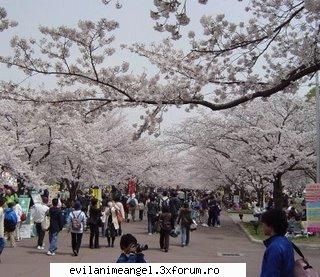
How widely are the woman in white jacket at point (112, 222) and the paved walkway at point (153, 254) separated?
1.10 feet

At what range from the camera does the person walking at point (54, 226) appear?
13.0 meters

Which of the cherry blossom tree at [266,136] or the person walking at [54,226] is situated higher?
the cherry blossom tree at [266,136]

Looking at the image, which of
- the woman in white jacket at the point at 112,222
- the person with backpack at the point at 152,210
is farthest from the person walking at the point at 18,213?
the person with backpack at the point at 152,210

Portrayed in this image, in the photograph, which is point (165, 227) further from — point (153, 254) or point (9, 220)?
point (9, 220)

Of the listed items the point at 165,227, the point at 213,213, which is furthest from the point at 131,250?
the point at 213,213

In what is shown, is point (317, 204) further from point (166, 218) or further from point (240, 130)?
point (240, 130)

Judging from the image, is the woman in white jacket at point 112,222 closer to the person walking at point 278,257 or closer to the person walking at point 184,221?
the person walking at point 184,221

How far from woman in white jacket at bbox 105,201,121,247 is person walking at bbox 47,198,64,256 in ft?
6.09

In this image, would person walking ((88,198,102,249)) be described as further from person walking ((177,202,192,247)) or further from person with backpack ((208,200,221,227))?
person with backpack ((208,200,221,227))

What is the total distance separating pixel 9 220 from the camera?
13242 mm

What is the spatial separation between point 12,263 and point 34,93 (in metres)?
4.02

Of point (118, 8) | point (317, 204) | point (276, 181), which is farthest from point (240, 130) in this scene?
point (118, 8)

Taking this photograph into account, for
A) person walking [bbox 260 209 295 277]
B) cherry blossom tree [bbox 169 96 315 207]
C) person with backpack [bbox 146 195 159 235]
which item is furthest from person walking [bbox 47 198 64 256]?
cherry blossom tree [bbox 169 96 315 207]

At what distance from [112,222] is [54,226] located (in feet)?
7.17
